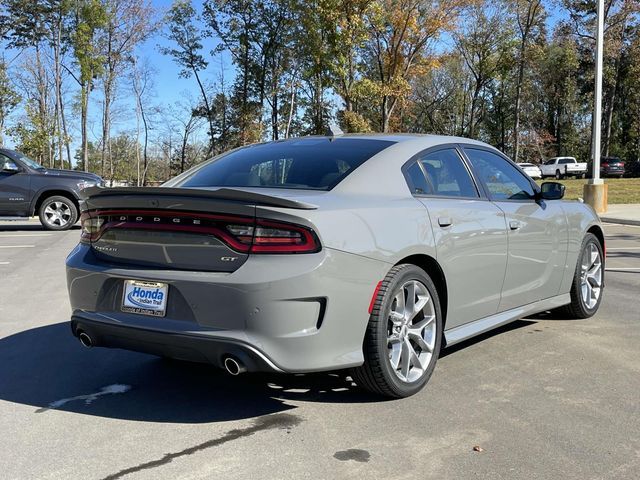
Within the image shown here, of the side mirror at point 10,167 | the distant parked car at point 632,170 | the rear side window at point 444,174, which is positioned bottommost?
the rear side window at point 444,174

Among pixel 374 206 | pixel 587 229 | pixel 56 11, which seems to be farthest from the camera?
pixel 56 11

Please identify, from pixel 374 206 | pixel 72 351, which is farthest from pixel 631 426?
pixel 72 351

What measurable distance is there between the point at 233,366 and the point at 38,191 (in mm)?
13143

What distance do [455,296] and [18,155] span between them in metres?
13.6

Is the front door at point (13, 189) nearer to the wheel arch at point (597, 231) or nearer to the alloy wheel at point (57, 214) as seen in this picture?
the alloy wheel at point (57, 214)

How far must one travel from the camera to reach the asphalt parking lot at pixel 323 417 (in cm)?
286

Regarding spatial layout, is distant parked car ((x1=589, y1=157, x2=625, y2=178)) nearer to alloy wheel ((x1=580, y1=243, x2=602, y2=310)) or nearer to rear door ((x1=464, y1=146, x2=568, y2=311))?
alloy wheel ((x1=580, y1=243, x2=602, y2=310))

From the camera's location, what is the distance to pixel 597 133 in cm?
1769

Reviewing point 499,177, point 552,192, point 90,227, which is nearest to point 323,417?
point 90,227

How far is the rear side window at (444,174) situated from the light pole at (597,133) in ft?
48.7

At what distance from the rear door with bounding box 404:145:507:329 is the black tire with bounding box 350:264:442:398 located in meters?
0.35

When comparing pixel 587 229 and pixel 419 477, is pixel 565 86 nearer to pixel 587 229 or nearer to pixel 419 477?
pixel 587 229

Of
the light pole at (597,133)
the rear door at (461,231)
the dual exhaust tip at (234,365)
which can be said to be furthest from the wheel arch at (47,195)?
the light pole at (597,133)

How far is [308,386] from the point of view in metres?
3.97
